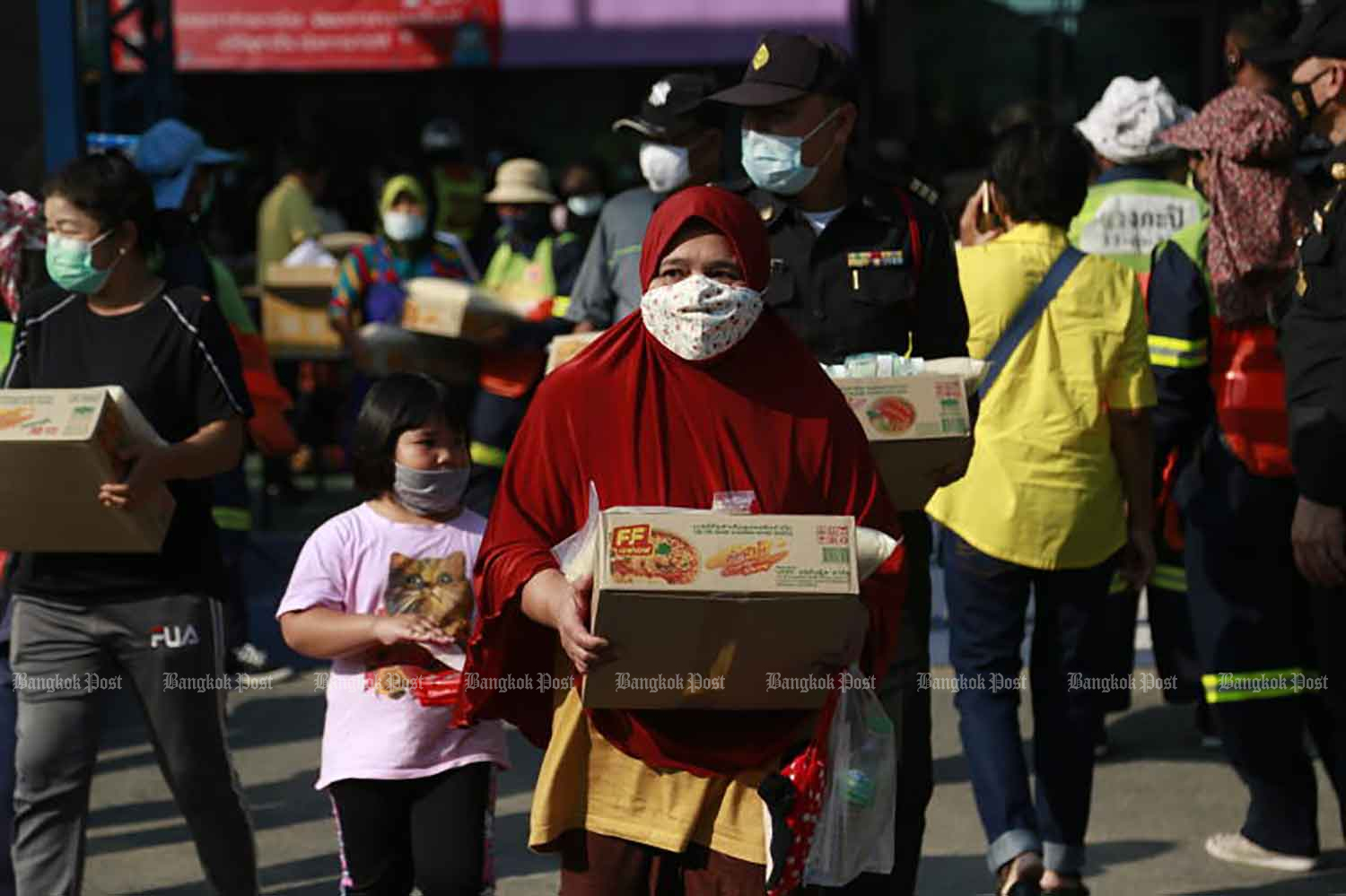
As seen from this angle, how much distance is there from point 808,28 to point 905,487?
12.2 m

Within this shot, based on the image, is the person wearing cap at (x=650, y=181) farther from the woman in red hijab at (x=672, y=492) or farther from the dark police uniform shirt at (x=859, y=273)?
the woman in red hijab at (x=672, y=492)

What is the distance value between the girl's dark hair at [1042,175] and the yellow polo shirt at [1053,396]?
0.22 ft

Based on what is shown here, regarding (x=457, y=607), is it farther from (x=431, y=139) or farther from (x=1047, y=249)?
(x=431, y=139)

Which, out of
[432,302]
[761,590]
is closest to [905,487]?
[761,590]

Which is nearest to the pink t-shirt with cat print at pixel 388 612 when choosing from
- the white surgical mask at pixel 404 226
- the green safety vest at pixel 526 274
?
the green safety vest at pixel 526 274

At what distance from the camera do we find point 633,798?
3.87m

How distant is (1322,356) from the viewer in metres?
5.14

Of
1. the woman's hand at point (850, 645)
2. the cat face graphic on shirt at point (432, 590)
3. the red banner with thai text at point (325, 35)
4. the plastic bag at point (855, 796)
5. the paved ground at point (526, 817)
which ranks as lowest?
the paved ground at point (526, 817)

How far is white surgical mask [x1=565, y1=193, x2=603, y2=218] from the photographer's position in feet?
37.1

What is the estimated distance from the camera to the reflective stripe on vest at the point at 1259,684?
6.47 metres

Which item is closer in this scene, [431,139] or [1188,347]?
[1188,347]

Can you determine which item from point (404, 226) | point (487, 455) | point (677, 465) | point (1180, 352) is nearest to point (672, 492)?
point (677, 465)

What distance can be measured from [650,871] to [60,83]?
6.56 metres

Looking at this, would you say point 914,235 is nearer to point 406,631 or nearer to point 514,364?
point 406,631
